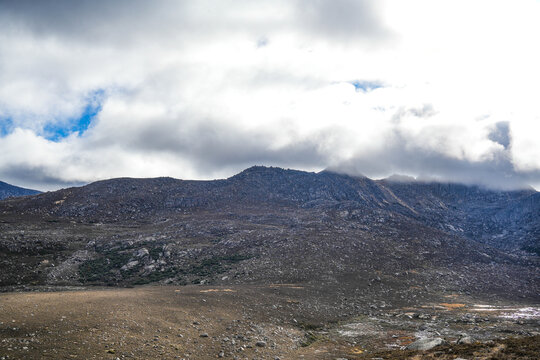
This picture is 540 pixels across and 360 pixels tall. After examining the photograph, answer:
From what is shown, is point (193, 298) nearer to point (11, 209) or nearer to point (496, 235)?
point (11, 209)

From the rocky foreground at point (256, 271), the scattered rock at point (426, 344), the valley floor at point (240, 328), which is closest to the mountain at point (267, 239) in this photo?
the rocky foreground at point (256, 271)

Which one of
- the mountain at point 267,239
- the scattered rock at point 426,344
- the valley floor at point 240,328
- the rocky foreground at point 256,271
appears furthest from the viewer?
the mountain at point 267,239

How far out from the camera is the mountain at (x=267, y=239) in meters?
46.7

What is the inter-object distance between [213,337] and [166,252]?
1516 inches

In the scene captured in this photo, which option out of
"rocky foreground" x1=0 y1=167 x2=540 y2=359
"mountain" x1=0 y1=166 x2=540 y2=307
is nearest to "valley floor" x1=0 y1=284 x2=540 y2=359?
"rocky foreground" x1=0 y1=167 x2=540 y2=359

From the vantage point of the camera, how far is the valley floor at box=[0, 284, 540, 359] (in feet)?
53.0

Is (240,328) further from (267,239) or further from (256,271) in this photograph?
(267,239)

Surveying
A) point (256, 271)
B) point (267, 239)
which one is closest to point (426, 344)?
point (256, 271)

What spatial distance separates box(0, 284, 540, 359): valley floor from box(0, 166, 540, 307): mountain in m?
10.0

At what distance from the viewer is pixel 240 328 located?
2323 centimetres

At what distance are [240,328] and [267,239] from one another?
140 ft

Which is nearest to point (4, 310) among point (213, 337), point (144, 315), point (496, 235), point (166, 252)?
point (144, 315)

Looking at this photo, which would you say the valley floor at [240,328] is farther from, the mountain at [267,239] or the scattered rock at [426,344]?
the mountain at [267,239]

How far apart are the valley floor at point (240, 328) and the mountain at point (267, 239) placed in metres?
10.0
